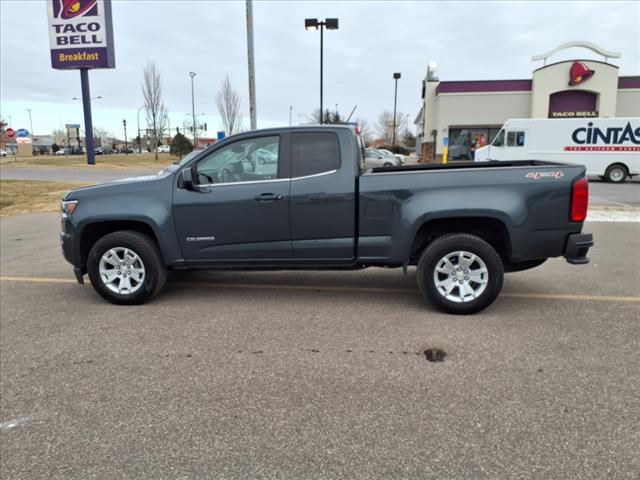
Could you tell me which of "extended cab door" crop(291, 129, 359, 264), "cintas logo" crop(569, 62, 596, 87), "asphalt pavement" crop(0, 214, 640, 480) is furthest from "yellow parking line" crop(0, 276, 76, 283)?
"cintas logo" crop(569, 62, 596, 87)

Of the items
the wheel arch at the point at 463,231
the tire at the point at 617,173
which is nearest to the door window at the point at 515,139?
the tire at the point at 617,173

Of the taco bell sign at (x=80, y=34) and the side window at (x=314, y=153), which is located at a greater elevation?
the taco bell sign at (x=80, y=34)

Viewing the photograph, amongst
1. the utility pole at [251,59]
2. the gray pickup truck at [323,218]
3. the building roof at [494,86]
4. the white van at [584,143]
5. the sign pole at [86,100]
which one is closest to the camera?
the gray pickup truck at [323,218]

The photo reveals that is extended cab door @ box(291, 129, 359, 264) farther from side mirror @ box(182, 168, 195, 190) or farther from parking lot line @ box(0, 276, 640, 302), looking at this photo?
side mirror @ box(182, 168, 195, 190)

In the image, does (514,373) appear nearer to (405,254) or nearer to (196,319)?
(405,254)

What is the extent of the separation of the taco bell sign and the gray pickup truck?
3169cm

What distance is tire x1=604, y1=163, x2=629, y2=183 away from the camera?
22375 millimetres

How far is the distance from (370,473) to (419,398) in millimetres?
853

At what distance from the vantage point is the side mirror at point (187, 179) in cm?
509

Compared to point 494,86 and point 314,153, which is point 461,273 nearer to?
point 314,153

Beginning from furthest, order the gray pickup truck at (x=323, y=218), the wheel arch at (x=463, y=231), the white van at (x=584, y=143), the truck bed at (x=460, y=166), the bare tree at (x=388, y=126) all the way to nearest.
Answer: the bare tree at (x=388, y=126) < the white van at (x=584, y=143) < the truck bed at (x=460, y=166) < the wheel arch at (x=463, y=231) < the gray pickup truck at (x=323, y=218)

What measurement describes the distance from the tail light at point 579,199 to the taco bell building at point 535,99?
30.0 meters

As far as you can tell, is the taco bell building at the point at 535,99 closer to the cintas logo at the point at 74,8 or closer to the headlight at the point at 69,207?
the cintas logo at the point at 74,8

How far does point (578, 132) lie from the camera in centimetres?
2277
